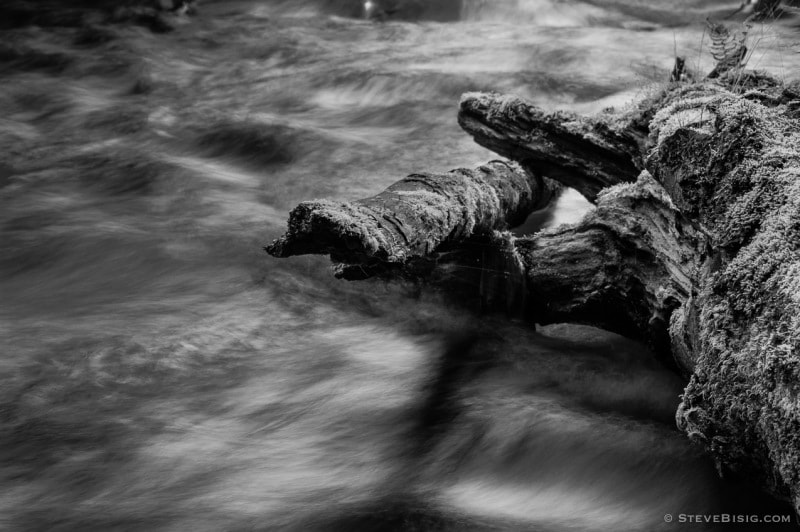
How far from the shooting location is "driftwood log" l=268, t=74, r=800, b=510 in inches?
102

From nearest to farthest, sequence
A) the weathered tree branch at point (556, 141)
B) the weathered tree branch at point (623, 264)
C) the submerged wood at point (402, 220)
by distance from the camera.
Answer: the submerged wood at point (402, 220) < the weathered tree branch at point (623, 264) < the weathered tree branch at point (556, 141)

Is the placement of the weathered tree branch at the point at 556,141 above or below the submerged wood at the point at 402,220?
above

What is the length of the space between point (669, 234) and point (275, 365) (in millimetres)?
1991

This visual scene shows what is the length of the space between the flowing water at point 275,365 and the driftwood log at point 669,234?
409 millimetres

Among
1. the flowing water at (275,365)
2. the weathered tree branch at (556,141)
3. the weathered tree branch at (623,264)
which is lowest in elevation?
the flowing water at (275,365)

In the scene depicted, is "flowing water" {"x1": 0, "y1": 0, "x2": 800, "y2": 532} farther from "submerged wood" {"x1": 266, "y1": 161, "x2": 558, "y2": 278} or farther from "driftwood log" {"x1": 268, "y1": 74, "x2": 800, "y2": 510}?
"submerged wood" {"x1": 266, "y1": 161, "x2": 558, "y2": 278}

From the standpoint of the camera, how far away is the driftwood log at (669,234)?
2.59 m

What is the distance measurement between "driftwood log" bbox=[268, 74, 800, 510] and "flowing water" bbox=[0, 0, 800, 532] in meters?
0.41

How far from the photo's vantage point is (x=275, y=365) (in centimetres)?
417

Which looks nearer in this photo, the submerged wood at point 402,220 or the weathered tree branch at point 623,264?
the submerged wood at point 402,220

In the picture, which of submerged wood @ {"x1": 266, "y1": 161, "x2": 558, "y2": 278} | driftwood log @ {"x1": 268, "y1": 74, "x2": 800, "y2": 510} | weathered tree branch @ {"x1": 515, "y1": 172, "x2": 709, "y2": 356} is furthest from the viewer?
weathered tree branch @ {"x1": 515, "y1": 172, "x2": 709, "y2": 356}

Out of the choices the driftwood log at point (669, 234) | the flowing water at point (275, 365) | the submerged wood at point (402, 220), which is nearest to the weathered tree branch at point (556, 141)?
the driftwood log at point (669, 234)

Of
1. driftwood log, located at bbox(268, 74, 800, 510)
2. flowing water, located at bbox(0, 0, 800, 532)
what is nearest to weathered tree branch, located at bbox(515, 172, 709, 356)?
driftwood log, located at bbox(268, 74, 800, 510)

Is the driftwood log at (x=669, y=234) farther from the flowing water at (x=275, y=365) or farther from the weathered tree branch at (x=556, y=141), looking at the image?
the flowing water at (x=275, y=365)
